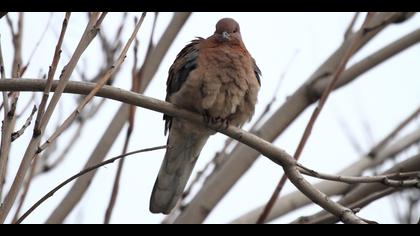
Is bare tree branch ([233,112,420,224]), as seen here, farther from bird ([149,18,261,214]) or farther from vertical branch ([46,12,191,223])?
vertical branch ([46,12,191,223])

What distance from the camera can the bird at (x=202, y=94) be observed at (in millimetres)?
3701

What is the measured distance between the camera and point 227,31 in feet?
13.4

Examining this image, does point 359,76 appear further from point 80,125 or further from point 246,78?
point 80,125

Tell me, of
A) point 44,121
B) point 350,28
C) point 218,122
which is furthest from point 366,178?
point 350,28

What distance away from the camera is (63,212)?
4.11 m

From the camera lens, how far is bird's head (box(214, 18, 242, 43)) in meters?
4.03

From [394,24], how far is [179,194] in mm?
1862

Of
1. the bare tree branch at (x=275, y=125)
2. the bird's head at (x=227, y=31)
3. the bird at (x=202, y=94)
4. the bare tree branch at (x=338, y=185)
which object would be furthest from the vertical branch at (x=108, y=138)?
the bare tree branch at (x=338, y=185)

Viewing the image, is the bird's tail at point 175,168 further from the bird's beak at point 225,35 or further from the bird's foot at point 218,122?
the bird's beak at point 225,35

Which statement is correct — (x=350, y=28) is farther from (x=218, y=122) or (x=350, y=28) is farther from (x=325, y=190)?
(x=218, y=122)

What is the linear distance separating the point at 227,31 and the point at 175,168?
93 cm

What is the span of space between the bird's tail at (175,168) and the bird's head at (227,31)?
1.96 feet

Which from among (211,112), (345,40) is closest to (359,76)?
(345,40)

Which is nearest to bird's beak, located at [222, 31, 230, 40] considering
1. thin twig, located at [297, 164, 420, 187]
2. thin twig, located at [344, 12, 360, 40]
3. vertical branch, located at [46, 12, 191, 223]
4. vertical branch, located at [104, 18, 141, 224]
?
vertical branch, located at [46, 12, 191, 223]
